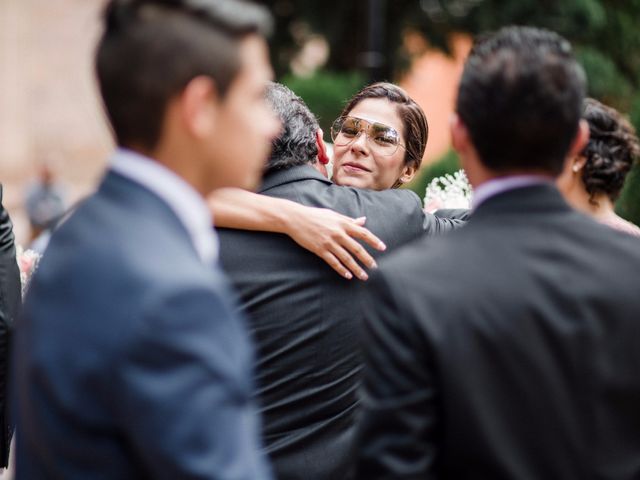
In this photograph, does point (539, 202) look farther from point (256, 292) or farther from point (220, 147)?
point (256, 292)

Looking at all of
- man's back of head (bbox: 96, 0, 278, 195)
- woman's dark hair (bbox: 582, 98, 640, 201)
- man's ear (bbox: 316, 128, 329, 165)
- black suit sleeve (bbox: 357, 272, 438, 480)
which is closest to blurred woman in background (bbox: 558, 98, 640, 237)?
woman's dark hair (bbox: 582, 98, 640, 201)

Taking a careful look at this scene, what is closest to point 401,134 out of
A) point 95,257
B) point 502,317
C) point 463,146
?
point 463,146

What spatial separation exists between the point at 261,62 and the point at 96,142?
17.2 metres

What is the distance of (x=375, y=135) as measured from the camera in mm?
2811

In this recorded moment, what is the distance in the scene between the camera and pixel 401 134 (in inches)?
112

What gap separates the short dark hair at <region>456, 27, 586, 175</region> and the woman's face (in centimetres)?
104

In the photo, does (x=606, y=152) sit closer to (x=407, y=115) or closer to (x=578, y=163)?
(x=578, y=163)

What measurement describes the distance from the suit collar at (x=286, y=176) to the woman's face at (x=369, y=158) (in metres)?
0.30

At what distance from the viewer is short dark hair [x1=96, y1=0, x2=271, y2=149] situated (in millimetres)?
1429

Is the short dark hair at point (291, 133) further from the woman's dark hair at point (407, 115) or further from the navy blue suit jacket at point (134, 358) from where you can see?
the navy blue suit jacket at point (134, 358)

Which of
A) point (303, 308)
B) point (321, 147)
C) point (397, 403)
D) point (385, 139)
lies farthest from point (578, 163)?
point (397, 403)

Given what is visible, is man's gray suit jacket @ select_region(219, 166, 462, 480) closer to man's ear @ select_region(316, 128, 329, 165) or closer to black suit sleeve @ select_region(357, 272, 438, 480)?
man's ear @ select_region(316, 128, 329, 165)

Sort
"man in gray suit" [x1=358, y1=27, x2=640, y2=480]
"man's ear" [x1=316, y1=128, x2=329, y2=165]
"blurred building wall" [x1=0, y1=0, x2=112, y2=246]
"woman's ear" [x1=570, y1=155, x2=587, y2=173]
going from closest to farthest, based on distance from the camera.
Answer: "man in gray suit" [x1=358, y1=27, x2=640, y2=480] → "man's ear" [x1=316, y1=128, x2=329, y2=165] → "woman's ear" [x1=570, y1=155, x2=587, y2=173] → "blurred building wall" [x1=0, y1=0, x2=112, y2=246]

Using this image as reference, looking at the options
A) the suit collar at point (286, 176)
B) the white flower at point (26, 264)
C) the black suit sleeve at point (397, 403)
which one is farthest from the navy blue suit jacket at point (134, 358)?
the white flower at point (26, 264)
